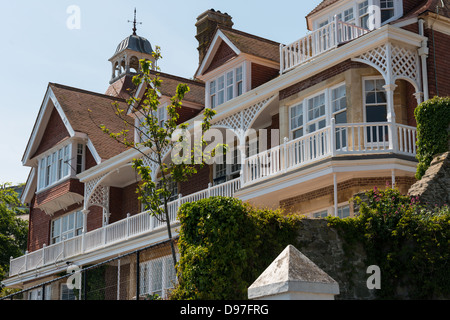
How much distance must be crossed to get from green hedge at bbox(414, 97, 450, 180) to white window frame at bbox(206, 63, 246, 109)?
8.20 meters

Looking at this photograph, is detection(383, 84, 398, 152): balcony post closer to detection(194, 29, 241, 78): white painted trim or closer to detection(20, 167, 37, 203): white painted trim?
detection(194, 29, 241, 78): white painted trim

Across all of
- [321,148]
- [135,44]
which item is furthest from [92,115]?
[321,148]

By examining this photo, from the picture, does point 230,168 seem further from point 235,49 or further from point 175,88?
point 175,88

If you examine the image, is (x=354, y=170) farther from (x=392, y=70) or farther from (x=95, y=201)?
(x=95, y=201)

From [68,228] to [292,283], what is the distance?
26401mm

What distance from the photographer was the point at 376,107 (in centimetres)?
1950

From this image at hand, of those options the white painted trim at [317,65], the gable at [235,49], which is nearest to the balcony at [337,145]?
the white painted trim at [317,65]

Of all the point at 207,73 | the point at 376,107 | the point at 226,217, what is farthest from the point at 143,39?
the point at 226,217

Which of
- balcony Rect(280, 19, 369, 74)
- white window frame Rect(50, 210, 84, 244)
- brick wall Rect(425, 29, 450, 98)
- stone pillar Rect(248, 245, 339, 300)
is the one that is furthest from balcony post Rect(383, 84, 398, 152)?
white window frame Rect(50, 210, 84, 244)

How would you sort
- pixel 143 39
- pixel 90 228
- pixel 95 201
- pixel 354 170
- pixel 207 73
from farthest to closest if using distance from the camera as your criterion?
pixel 143 39, pixel 90 228, pixel 95 201, pixel 207 73, pixel 354 170

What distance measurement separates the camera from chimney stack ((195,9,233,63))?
31.7 meters

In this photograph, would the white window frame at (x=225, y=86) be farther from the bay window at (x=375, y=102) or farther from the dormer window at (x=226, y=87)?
the bay window at (x=375, y=102)

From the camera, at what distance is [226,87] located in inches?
985

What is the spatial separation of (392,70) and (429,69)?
1.45m
